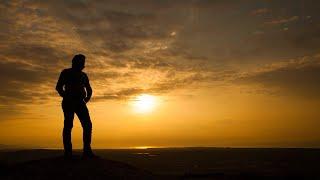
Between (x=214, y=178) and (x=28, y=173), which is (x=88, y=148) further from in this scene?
(x=214, y=178)

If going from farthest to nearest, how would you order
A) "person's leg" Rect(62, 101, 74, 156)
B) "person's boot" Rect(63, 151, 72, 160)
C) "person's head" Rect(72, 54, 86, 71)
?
"person's boot" Rect(63, 151, 72, 160) → "person's head" Rect(72, 54, 86, 71) → "person's leg" Rect(62, 101, 74, 156)

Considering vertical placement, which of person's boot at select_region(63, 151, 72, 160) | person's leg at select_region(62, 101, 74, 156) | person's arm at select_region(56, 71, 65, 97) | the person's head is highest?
the person's head

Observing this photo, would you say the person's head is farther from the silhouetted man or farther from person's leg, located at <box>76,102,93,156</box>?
person's leg, located at <box>76,102,93,156</box>

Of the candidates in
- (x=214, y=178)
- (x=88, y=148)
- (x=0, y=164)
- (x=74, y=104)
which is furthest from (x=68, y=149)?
(x=214, y=178)

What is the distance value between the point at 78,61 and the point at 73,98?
1.26m

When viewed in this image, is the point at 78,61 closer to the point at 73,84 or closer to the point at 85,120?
the point at 73,84

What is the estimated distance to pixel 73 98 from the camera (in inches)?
533

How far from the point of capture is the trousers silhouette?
13.5m

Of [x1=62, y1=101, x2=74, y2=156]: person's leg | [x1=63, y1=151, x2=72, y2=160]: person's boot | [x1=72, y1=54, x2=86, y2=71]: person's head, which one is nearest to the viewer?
[x1=62, y1=101, x2=74, y2=156]: person's leg

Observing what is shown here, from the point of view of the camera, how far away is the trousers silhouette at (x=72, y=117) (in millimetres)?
13539

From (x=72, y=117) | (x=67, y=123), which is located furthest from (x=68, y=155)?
(x=72, y=117)

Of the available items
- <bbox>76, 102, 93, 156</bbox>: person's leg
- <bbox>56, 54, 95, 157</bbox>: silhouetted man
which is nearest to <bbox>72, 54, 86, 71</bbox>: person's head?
<bbox>56, 54, 95, 157</bbox>: silhouetted man

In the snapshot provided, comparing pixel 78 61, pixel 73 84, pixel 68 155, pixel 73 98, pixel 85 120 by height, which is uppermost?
pixel 78 61

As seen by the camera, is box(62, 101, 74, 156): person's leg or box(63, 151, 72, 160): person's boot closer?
box(62, 101, 74, 156): person's leg
